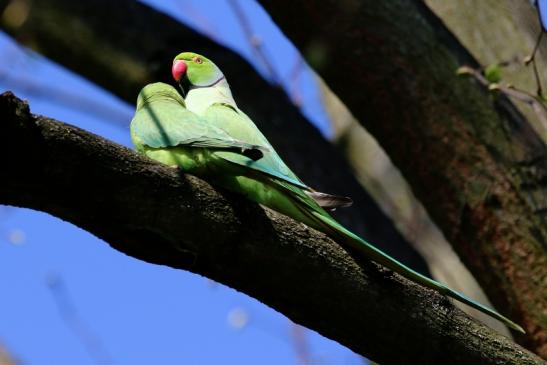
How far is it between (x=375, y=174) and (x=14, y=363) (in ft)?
8.30

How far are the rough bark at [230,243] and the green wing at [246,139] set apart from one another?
0.24 metres

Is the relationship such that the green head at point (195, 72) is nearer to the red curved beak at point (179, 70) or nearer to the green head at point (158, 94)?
the red curved beak at point (179, 70)

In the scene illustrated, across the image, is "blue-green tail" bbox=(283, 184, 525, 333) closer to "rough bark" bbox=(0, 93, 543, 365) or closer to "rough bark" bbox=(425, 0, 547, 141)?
"rough bark" bbox=(0, 93, 543, 365)

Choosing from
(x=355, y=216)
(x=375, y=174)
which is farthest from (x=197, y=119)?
(x=375, y=174)

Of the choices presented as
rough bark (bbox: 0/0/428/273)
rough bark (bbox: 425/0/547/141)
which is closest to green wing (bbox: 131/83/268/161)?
rough bark (bbox: 0/0/428/273)

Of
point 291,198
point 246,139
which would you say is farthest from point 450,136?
point 291,198

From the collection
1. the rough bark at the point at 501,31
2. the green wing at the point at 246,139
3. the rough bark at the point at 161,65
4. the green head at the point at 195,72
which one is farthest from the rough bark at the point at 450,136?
the green wing at the point at 246,139

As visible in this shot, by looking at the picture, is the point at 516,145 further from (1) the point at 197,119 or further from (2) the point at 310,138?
(1) the point at 197,119

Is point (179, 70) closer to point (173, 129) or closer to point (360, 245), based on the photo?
point (173, 129)

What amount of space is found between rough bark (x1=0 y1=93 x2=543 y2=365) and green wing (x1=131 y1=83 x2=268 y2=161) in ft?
0.88

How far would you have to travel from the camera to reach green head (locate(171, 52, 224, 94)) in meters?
3.49

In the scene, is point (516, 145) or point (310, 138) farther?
point (310, 138)

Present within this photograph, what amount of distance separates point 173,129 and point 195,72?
0.85 metres

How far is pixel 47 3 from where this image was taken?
15.8ft
